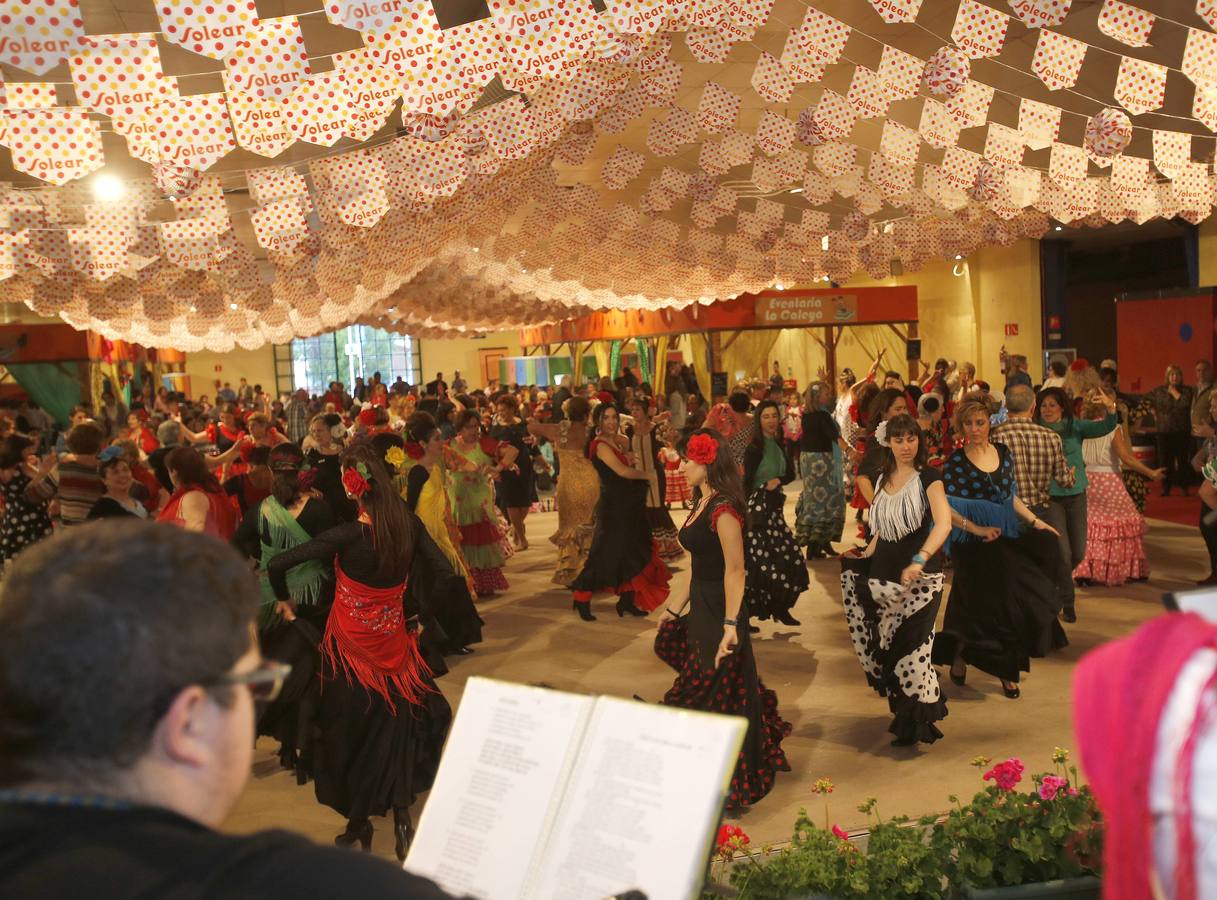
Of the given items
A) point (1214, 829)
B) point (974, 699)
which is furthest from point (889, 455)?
point (1214, 829)

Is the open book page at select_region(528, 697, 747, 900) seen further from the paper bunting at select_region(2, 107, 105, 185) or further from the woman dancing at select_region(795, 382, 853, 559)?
the woman dancing at select_region(795, 382, 853, 559)

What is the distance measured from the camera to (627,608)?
9414 mm

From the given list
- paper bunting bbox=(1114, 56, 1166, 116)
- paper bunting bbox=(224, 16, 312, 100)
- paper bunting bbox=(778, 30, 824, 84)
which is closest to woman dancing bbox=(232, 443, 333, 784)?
paper bunting bbox=(224, 16, 312, 100)

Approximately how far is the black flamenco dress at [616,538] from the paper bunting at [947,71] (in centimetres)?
415

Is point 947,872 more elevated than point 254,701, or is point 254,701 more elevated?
point 254,701

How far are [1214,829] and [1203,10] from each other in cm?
507

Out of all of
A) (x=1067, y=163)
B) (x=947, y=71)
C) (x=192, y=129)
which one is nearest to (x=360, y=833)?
(x=192, y=129)

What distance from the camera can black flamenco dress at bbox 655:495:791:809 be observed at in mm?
5230

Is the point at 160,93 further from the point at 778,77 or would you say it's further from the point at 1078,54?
the point at 1078,54

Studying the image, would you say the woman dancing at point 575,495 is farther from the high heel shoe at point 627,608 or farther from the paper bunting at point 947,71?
the paper bunting at point 947,71

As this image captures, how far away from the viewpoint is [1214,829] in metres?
1.20

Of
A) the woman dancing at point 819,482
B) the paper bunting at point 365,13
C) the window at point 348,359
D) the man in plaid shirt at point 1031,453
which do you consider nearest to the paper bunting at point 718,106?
the paper bunting at point 365,13

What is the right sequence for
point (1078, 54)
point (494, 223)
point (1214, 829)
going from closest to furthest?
point (1214, 829) < point (1078, 54) < point (494, 223)

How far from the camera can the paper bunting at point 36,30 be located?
355 centimetres
